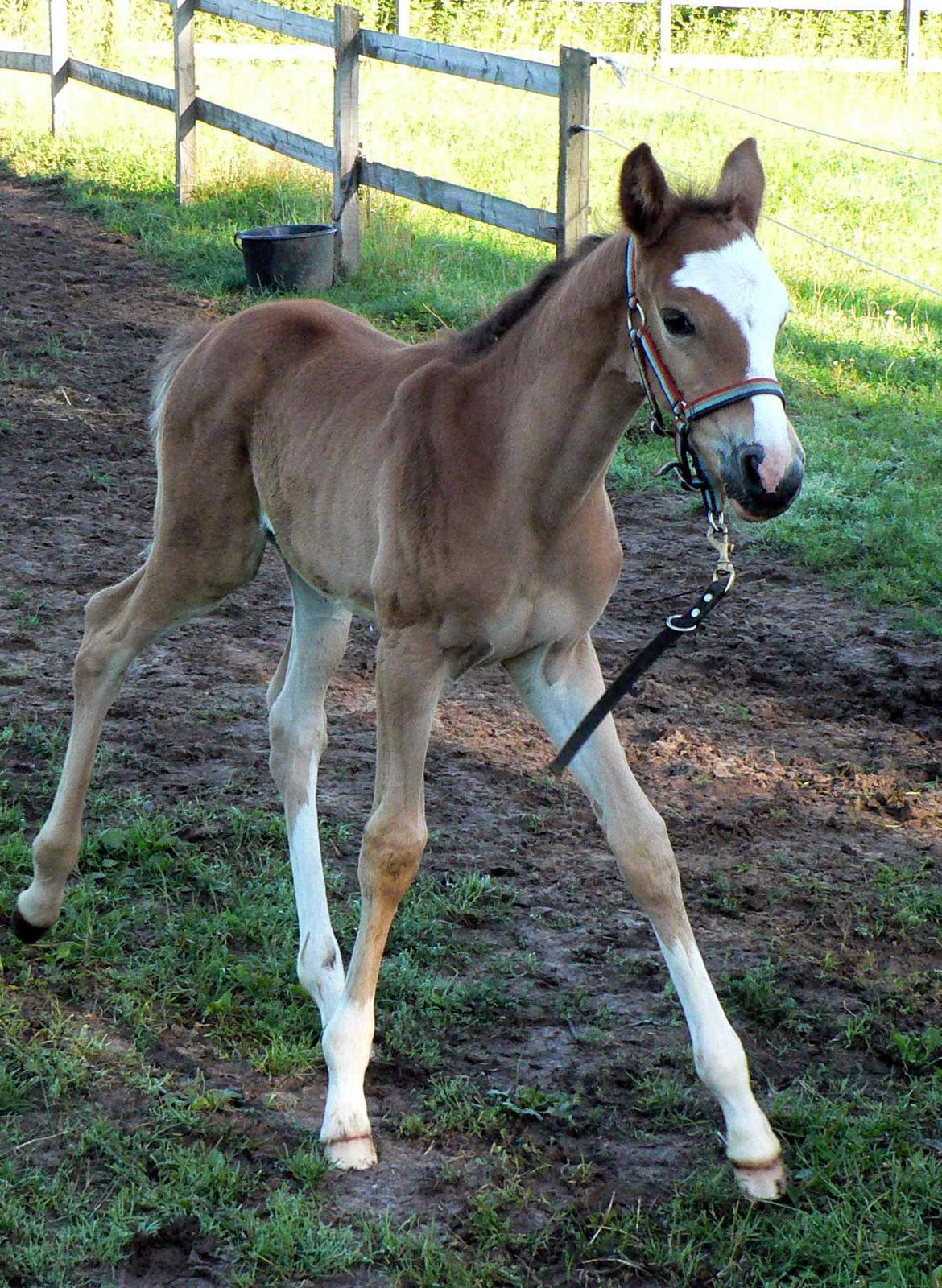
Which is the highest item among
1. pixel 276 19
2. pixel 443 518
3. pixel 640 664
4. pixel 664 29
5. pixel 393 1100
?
pixel 664 29

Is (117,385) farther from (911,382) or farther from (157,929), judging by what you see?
(157,929)

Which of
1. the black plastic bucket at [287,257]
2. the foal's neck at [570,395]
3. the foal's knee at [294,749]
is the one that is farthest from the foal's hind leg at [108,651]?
the black plastic bucket at [287,257]

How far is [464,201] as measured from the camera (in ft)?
28.6

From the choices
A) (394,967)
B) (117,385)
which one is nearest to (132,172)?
(117,385)

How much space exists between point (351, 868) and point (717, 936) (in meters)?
1.02

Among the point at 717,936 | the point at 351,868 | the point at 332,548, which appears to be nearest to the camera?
the point at 332,548

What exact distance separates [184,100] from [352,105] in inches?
96.2

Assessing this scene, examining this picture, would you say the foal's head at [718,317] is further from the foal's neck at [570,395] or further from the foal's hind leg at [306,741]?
the foal's hind leg at [306,741]

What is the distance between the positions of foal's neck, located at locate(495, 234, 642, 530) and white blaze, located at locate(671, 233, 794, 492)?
0.96 feet

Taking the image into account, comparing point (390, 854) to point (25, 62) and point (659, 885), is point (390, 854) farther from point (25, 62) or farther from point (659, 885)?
point (25, 62)

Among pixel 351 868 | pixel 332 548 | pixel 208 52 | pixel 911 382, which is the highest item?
pixel 208 52

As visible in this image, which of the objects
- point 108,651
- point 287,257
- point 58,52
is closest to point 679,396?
point 108,651

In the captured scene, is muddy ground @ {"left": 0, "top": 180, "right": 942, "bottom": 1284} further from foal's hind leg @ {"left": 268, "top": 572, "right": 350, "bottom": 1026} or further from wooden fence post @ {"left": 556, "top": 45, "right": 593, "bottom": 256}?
wooden fence post @ {"left": 556, "top": 45, "right": 593, "bottom": 256}

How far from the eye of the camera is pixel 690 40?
19.4 metres
